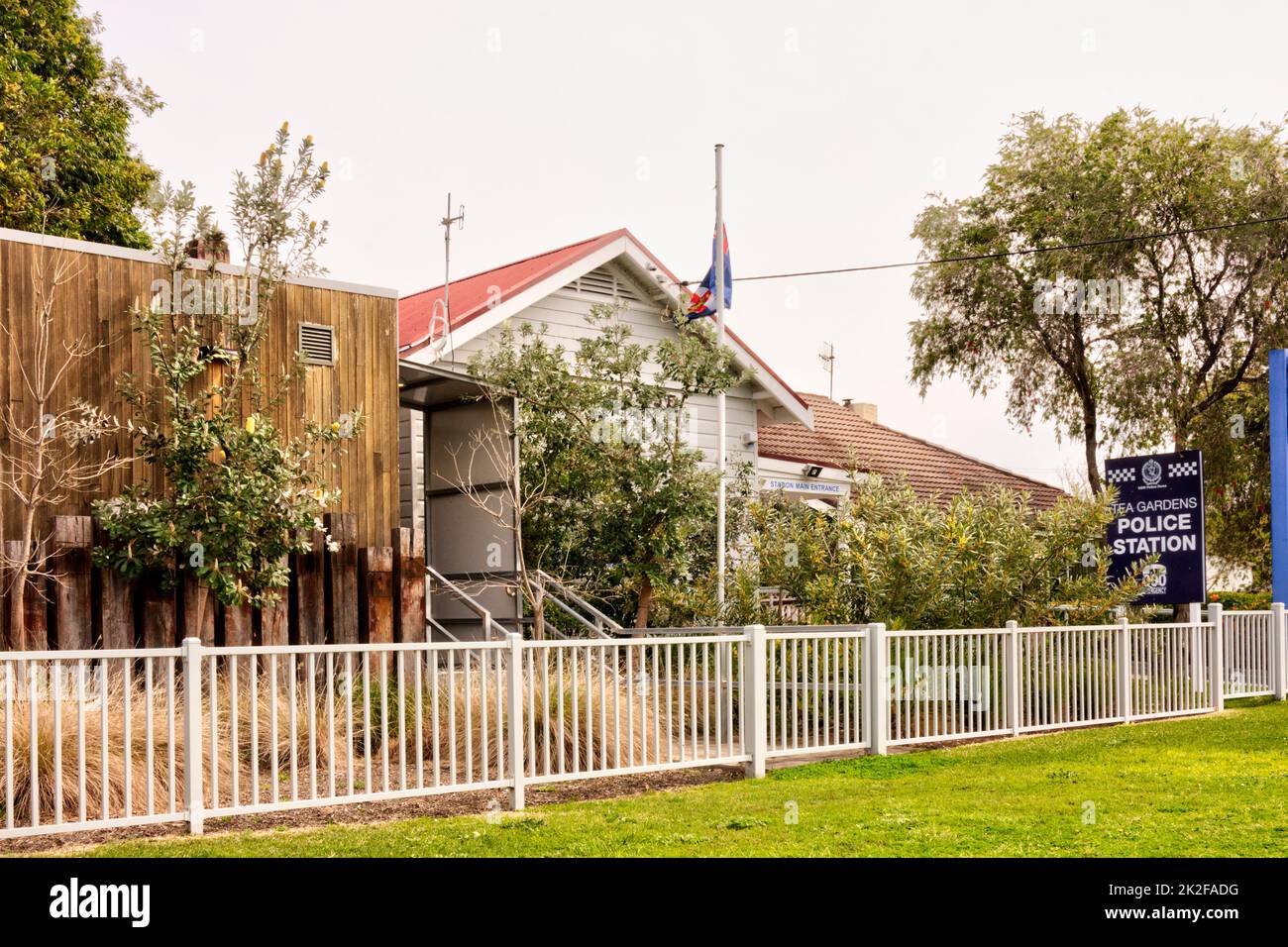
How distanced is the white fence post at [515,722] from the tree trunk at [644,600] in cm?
738

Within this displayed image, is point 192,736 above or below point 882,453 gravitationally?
below

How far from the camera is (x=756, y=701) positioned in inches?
427

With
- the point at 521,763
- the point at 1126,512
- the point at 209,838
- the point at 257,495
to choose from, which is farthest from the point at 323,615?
the point at 1126,512

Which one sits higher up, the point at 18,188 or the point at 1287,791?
the point at 18,188

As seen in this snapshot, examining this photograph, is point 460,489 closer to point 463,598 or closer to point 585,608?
point 463,598

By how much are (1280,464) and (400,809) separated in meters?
14.8

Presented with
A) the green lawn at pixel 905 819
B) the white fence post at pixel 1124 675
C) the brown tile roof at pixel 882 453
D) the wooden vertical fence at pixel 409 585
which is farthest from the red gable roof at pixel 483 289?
the green lawn at pixel 905 819

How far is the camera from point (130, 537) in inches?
472

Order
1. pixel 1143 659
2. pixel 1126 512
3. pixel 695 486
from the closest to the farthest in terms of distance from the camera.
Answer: pixel 1143 659
pixel 695 486
pixel 1126 512

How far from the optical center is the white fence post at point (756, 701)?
10.8 metres

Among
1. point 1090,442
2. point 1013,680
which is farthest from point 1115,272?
point 1013,680

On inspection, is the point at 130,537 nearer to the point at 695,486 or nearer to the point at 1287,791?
the point at 695,486

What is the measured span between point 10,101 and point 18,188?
139cm

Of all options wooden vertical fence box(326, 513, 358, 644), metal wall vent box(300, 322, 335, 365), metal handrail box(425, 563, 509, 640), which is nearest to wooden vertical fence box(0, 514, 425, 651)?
wooden vertical fence box(326, 513, 358, 644)
